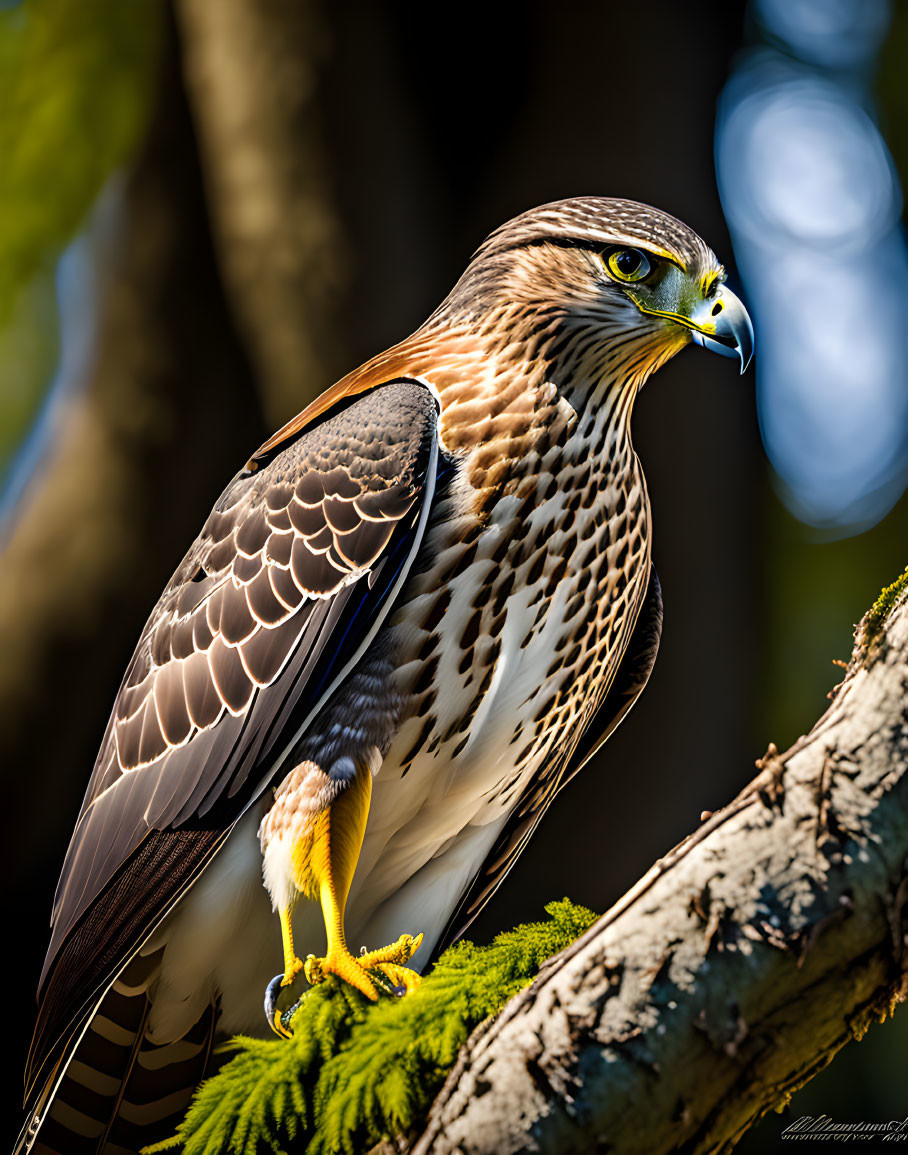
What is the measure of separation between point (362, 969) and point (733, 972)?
59cm

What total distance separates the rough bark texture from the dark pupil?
0.77 metres

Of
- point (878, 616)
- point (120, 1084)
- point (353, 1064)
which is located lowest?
point (120, 1084)

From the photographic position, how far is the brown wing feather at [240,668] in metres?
1.28

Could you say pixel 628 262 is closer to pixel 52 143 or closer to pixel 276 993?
pixel 276 993

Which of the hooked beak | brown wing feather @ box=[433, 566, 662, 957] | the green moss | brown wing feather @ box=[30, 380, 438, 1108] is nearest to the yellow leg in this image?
brown wing feather @ box=[30, 380, 438, 1108]

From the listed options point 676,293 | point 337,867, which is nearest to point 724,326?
point 676,293

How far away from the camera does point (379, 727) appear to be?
1.33 metres

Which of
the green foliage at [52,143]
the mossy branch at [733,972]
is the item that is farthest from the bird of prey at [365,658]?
the green foliage at [52,143]

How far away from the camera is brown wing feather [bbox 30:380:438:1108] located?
4.19ft

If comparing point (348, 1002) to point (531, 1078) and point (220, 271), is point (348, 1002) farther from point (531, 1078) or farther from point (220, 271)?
point (220, 271)

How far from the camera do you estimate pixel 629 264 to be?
1.44 meters

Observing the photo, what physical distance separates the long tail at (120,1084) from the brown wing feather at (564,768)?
1.52 feet

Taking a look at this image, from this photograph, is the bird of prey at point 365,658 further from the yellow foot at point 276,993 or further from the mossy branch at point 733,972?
the mossy branch at point 733,972

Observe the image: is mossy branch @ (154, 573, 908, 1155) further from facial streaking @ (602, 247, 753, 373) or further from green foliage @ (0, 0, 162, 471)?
green foliage @ (0, 0, 162, 471)
